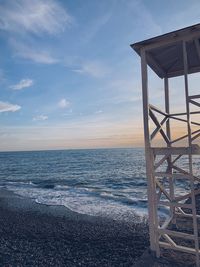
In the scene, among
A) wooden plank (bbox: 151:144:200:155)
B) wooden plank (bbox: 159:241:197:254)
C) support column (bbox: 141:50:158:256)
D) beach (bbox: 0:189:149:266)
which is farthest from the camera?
beach (bbox: 0:189:149:266)

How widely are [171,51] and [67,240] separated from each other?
8369 millimetres

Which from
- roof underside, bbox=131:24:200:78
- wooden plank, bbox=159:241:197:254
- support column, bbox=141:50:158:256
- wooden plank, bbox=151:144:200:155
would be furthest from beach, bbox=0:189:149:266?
roof underside, bbox=131:24:200:78

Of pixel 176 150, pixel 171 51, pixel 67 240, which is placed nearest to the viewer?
pixel 176 150

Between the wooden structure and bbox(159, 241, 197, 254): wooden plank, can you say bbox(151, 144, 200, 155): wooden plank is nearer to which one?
the wooden structure

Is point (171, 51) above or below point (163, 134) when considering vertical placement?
above

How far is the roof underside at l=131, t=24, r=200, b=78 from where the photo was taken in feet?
19.7

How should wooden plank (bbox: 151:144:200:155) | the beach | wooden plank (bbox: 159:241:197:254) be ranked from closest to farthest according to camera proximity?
wooden plank (bbox: 151:144:200:155), wooden plank (bbox: 159:241:197:254), the beach

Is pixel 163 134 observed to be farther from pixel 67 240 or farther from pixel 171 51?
pixel 67 240

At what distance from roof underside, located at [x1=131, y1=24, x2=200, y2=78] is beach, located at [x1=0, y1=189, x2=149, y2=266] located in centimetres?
667

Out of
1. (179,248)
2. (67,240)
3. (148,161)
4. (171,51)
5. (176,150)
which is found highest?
(171,51)

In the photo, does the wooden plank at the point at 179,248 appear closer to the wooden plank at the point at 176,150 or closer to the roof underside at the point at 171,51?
the wooden plank at the point at 176,150

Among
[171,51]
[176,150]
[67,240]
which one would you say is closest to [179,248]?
[176,150]

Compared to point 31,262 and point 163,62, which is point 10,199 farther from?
point 163,62

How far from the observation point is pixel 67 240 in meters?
9.31
